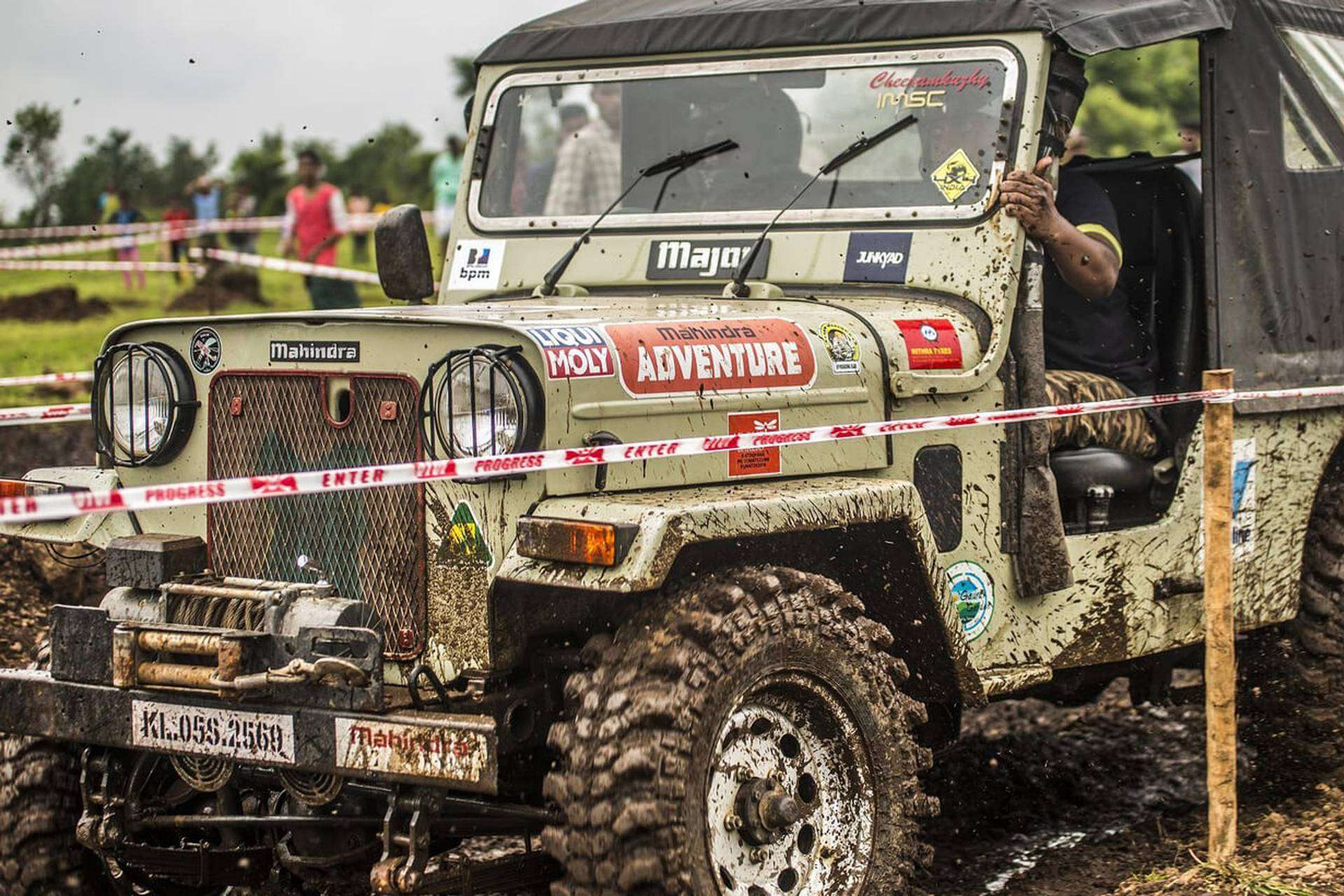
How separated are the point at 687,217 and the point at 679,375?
54.0 inches

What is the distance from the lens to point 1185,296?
6.10 meters

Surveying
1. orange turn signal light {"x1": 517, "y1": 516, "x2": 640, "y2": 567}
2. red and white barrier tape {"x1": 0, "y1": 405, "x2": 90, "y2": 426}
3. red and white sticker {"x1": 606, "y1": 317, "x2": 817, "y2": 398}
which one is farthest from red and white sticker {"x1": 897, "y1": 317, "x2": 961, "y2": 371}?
red and white barrier tape {"x1": 0, "y1": 405, "x2": 90, "y2": 426}

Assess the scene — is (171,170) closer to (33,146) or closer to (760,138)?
(33,146)

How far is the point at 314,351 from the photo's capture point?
437 centimetres

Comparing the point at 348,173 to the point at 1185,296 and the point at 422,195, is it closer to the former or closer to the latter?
the point at 422,195

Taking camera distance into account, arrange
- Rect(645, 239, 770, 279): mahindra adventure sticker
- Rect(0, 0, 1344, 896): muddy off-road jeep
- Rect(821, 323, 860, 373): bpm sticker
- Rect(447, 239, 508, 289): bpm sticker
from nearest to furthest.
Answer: Rect(0, 0, 1344, 896): muddy off-road jeep < Rect(821, 323, 860, 373): bpm sticker < Rect(645, 239, 770, 279): mahindra adventure sticker < Rect(447, 239, 508, 289): bpm sticker

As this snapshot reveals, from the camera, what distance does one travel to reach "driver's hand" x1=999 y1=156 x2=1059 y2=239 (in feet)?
16.8

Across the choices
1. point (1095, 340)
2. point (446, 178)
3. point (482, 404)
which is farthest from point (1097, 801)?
point (446, 178)

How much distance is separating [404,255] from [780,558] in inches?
64.5

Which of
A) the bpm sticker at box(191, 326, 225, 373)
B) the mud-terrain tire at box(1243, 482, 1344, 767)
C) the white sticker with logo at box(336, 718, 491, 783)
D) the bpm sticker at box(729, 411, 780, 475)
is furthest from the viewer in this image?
the mud-terrain tire at box(1243, 482, 1344, 767)

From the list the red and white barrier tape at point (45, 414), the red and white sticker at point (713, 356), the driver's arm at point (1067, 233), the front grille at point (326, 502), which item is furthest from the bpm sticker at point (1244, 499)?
the red and white barrier tape at point (45, 414)

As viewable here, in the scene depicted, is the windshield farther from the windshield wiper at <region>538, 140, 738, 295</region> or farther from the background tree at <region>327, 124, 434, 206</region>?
the background tree at <region>327, 124, 434, 206</region>

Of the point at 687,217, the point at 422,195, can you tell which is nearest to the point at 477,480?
the point at 687,217

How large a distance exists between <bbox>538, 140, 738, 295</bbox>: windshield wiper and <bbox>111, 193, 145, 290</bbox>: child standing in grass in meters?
14.0
